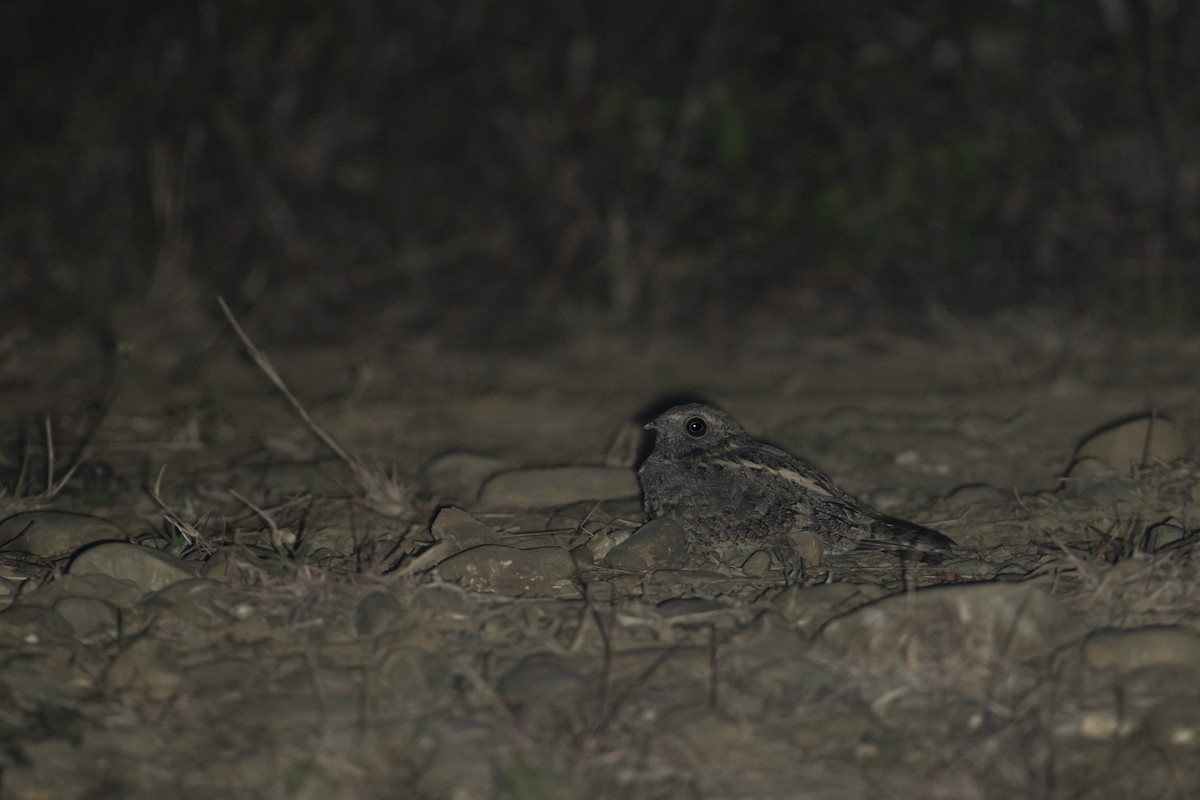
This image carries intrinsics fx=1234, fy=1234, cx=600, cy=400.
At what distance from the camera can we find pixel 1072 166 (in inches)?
275

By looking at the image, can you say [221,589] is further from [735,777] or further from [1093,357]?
[1093,357]

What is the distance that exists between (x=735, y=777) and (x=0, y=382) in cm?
450

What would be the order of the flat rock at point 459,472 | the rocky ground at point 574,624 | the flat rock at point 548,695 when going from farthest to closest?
1. the flat rock at point 459,472
2. the flat rock at point 548,695
3. the rocky ground at point 574,624

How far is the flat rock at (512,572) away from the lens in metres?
3.24

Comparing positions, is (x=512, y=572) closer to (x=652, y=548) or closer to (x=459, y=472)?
(x=652, y=548)

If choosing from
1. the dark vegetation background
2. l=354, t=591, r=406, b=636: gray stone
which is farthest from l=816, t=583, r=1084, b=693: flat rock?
the dark vegetation background

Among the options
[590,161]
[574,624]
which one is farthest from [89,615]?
[590,161]

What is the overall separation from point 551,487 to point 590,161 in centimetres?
379

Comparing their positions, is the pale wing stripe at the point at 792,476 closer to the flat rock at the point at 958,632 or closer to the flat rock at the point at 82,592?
the flat rock at the point at 958,632

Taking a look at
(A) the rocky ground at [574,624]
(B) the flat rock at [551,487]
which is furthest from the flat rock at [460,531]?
(B) the flat rock at [551,487]

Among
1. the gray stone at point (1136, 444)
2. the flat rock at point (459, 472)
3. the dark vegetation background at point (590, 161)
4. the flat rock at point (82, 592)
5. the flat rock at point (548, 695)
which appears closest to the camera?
the flat rock at point (548, 695)

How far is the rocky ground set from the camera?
240 centimetres

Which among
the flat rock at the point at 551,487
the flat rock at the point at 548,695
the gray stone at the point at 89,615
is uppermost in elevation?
the flat rock at the point at 548,695

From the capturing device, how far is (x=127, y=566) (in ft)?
10.4
